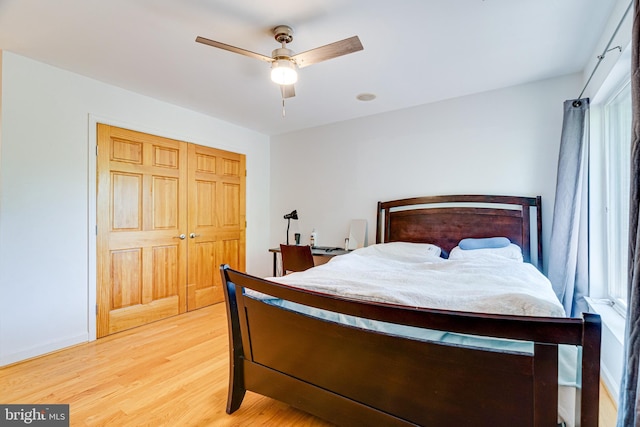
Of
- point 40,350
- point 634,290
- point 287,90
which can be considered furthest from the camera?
point 40,350

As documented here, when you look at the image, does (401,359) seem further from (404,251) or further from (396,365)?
(404,251)

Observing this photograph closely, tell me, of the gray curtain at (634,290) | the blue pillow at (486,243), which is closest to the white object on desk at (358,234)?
the blue pillow at (486,243)

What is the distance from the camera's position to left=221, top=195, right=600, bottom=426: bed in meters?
0.95

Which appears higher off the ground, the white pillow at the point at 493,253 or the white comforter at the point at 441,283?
the white pillow at the point at 493,253

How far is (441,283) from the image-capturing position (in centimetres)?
188

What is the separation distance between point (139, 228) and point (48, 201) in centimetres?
80

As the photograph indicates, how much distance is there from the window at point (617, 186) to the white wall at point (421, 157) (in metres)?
0.52

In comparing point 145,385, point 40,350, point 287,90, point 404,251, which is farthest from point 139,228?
point 404,251

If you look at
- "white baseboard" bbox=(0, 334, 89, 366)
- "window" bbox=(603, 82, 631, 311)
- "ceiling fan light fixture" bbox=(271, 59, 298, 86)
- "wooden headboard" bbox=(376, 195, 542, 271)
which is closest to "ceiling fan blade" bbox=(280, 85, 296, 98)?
"ceiling fan light fixture" bbox=(271, 59, 298, 86)

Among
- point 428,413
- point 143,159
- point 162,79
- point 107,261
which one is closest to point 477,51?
point 428,413

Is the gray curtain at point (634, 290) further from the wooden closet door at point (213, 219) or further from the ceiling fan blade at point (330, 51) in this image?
the wooden closet door at point (213, 219)

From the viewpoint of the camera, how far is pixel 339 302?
1.27 metres

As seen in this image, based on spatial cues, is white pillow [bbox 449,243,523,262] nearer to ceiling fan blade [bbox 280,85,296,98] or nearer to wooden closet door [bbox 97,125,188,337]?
ceiling fan blade [bbox 280,85,296,98]

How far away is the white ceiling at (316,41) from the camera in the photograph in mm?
1868
